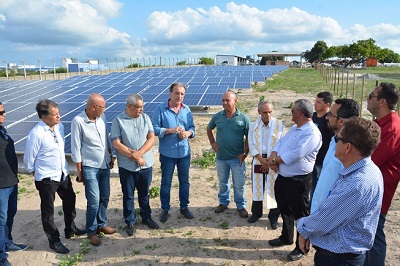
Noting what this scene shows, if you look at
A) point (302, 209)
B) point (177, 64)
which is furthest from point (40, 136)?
point (177, 64)

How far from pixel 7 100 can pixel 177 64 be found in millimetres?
52321

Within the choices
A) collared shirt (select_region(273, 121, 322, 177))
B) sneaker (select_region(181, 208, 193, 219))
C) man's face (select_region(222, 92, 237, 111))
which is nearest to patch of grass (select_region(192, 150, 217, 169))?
sneaker (select_region(181, 208, 193, 219))

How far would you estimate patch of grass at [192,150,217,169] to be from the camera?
720 centimetres

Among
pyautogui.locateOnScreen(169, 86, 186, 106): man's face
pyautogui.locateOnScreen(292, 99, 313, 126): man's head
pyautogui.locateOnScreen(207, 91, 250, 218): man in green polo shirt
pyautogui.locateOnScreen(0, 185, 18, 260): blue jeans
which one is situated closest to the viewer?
pyautogui.locateOnScreen(292, 99, 313, 126): man's head

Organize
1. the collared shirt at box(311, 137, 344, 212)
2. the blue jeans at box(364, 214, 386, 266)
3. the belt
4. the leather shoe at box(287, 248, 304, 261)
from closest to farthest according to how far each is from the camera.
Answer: the belt → the collared shirt at box(311, 137, 344, 212) → the blue jeans at box(364, 214, 386, 266) → the leather shoe at box(287, 248, 304, 261)

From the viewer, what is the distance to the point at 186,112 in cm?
482

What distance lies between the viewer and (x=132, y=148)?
425 cm

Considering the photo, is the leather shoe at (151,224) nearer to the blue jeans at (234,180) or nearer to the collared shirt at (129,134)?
the collared shirt at (129,134)

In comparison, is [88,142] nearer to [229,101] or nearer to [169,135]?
[169,135]

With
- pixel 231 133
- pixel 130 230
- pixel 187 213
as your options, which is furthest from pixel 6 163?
pixel 231 133

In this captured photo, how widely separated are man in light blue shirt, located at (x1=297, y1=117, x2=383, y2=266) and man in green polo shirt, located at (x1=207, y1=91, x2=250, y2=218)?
8.24ft

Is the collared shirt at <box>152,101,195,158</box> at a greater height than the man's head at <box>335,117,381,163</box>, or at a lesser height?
lesser

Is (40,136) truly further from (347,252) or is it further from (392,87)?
(392,87)

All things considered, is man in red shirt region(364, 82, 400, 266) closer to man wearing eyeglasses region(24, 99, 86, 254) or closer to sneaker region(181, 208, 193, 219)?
sneaker region(181, 208, 193, 219)
